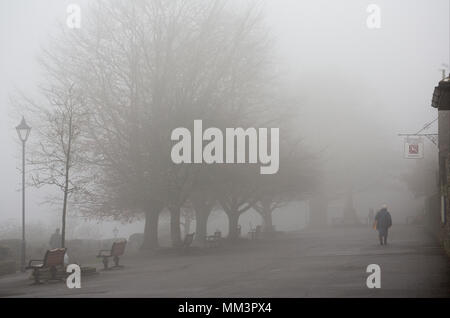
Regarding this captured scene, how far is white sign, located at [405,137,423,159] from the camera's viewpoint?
42.2 m

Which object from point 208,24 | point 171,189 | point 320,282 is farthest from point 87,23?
point 320,282

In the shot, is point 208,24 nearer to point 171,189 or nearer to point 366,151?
point 171,189

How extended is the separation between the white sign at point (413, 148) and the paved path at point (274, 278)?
1519 centimetres

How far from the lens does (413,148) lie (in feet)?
139

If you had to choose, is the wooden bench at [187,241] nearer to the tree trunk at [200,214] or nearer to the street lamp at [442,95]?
the tree trunk at [200,214]

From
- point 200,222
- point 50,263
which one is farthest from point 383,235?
point 50,263

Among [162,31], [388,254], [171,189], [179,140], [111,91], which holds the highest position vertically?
[162,31]

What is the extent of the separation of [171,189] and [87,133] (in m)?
4.76

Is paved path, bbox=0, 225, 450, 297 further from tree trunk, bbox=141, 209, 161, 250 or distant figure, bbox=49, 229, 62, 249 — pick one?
tree trunk, bbox=141, 209, 161, 250

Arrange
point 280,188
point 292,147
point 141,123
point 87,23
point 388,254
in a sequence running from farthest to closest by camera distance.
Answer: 1. point 280,188
2. point 292,147
3. point 87,23
4. point 141,123
5. point 388,254

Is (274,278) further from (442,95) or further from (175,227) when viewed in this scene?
(175,227)

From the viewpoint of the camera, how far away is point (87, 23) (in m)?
34.7

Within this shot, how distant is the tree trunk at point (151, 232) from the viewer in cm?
3434

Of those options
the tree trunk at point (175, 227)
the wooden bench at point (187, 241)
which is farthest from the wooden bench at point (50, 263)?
the tree trunk at point (175, 227)
